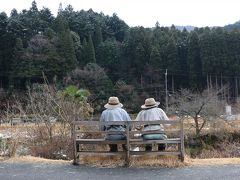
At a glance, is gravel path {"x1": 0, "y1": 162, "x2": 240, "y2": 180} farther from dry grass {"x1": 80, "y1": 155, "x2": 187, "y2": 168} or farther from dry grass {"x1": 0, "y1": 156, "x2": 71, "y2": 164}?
dry grass {"x1": 0, "y1": 156, "x2": 71, "y2": 164}

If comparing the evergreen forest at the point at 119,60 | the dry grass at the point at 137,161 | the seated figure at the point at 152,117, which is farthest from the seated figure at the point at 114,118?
the evergreen forest at the point at 119,60

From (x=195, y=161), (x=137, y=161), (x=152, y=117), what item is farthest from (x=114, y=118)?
(x=195, y=161)

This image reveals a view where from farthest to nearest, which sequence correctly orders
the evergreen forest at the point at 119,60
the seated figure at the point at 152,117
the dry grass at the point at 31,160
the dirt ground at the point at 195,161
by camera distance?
the evergreen forest at the point at 119,60
the dry grass at the point at 31,160
the dirt ground at the point at 195,161
the seated figure at the point at 152,117

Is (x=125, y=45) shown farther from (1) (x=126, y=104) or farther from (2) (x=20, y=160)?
(2) (x=20, y=160)

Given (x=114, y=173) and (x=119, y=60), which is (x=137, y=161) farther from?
(x=119, y=60)

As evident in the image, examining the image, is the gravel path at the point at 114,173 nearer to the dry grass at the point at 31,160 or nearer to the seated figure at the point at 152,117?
the dry grass at the point at 31,160

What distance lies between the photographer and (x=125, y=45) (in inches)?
2547

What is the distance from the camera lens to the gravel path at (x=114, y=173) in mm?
7477

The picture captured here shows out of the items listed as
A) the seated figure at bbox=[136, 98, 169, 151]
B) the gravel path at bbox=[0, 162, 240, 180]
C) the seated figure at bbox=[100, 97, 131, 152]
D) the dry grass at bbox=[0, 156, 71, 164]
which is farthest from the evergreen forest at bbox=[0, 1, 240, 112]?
the gravel path at bbox=[0, 162, 240, 180]

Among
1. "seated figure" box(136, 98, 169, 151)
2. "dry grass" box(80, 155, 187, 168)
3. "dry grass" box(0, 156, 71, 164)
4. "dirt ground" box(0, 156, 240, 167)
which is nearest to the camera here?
"dry grass" box(80, 155, 187, 168)

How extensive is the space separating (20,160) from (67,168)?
1603 mm

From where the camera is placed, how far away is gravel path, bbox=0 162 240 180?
748 centimetres

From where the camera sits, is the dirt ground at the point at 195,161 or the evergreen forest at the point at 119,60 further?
the evergreen forest at the point at 119,60

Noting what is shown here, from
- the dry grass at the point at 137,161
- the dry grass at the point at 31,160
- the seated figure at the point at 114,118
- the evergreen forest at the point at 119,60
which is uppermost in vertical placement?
the evergreen forest at the point at 119,60
